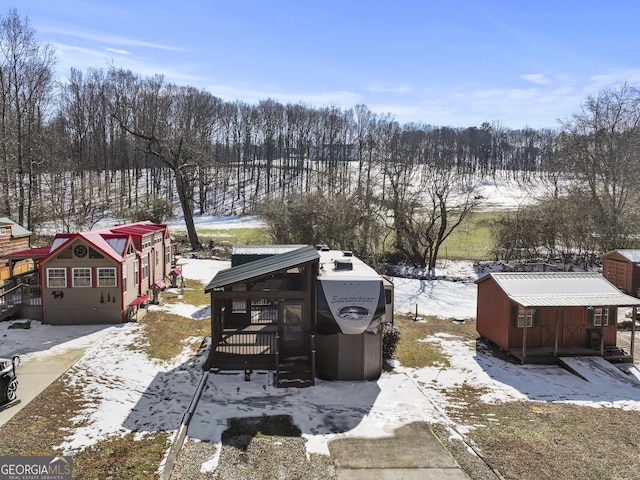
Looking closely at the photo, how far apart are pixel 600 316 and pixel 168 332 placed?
15602mm

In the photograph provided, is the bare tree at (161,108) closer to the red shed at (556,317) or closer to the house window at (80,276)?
the house window at (80,276)

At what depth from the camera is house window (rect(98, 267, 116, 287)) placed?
56.8 feet

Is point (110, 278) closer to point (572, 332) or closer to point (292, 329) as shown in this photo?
point (292, 329)

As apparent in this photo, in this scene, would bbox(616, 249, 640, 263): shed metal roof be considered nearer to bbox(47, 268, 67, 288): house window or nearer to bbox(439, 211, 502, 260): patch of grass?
bbox(439, 211, 502, 260): patch of grass

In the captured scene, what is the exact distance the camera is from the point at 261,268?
13.8 meters

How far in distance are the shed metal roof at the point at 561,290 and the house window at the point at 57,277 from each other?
52.8 feet

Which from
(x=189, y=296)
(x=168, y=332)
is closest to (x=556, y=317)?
(x=168, y=332)

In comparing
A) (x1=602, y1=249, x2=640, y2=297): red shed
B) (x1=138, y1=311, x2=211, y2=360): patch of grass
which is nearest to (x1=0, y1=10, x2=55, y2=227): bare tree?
(x1=138, y1=311, x2=211, y2=360): patch of grass

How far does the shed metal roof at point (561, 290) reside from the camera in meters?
15.5

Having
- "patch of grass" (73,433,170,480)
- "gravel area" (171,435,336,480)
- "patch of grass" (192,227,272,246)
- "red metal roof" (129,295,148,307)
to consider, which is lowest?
"gravel area" (171,435,336,480)

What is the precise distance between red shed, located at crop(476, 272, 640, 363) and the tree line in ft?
45.5

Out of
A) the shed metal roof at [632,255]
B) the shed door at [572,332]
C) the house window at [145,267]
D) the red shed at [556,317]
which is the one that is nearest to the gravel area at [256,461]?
the red shed at [556,317]

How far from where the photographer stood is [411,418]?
34.9 feet

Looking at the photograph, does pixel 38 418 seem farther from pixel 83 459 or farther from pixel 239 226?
pixel 239 226
